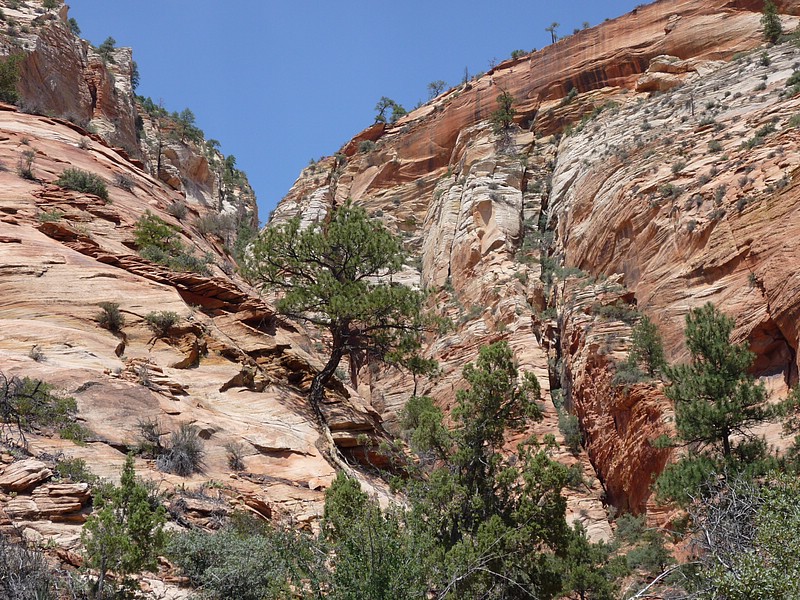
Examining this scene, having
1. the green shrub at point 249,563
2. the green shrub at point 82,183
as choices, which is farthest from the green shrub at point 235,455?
the green shrub at point 82,183

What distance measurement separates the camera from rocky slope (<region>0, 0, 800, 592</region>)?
13.9 m

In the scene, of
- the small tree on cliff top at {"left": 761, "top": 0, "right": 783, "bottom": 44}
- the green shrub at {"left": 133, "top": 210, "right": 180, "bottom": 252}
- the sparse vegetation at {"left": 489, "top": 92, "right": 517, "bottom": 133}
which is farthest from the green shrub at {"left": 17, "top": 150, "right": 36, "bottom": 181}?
the small tree on cliff top at {"left": 761, "top": 0, "right": 783, "bottom": 44}

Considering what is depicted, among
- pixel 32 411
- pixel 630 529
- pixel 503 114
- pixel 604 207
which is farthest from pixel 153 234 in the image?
pixel 503 114

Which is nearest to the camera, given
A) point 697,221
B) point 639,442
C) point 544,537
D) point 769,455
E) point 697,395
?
point 544,537

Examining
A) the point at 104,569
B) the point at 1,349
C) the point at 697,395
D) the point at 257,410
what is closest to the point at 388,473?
the point at 257,410

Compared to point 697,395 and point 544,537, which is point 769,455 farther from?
point 544,537

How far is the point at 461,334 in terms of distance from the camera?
31.7m

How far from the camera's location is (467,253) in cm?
3522

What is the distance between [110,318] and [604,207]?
20.4 metres

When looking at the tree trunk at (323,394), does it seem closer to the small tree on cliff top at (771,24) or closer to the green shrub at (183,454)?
the green shrub at (183,454)

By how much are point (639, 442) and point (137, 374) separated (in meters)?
14.2

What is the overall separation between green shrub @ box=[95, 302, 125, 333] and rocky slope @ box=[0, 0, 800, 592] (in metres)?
0.17

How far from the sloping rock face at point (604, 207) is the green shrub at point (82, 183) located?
13594 millimetres

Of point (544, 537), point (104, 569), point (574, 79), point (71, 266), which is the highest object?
point (574, 79)
